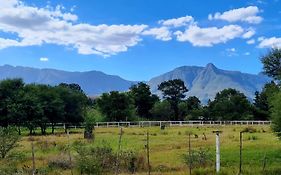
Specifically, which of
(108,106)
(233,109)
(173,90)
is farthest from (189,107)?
(108,106)

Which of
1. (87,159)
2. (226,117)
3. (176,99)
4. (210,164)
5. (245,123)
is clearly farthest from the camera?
(176,99)

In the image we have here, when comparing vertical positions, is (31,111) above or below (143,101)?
below

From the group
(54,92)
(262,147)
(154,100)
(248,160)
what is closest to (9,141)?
(248,160)

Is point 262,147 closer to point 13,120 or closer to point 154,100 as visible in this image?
point 13,120

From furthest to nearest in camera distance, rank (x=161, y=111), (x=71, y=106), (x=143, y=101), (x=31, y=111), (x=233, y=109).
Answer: (x=143, y=101) < (x=161, y=111) < (x=233, y=109) < (x=71, y=106) < (x=31, y=111)

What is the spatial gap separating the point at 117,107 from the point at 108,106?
2190mm

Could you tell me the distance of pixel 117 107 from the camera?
119 metres

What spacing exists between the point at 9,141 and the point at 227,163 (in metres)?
14.9

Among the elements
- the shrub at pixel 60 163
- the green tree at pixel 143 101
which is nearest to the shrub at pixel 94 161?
the shrub at pixel 60 163

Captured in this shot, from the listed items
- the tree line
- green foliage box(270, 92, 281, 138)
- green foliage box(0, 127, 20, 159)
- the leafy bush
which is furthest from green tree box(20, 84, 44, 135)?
the leafy bush

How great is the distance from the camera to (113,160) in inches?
1152

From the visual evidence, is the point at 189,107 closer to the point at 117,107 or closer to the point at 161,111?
the point at 161,111

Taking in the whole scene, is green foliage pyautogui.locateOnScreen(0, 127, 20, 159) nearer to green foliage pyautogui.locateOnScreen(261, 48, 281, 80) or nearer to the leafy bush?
the leafy bush

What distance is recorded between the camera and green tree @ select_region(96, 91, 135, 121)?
11744 cm
